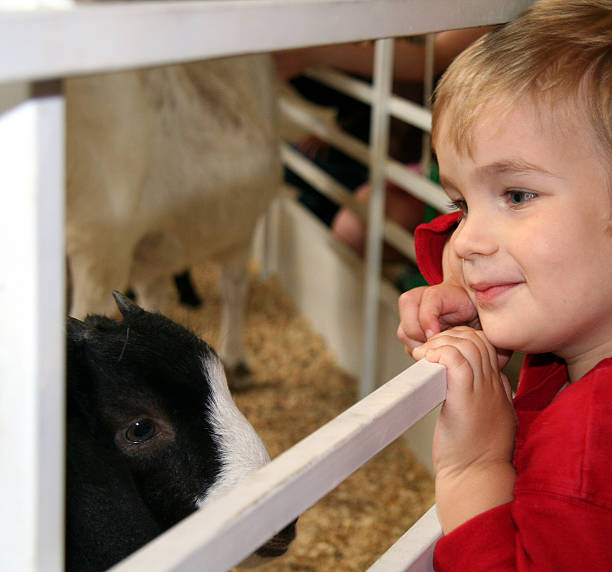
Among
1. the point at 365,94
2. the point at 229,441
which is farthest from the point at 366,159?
the point at 229,441

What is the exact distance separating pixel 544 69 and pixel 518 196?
4.3 inches

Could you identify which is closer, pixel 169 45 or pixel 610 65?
pixel 169 45

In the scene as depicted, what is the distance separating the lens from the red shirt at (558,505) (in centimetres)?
61

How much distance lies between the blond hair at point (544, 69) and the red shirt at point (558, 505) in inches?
8.6

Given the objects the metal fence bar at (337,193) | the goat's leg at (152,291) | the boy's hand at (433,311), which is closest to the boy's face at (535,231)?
the boy's hand at (433,311)

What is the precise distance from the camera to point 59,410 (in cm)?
42

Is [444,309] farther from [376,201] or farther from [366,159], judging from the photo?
[366,159]

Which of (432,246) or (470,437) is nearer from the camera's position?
(470,437)

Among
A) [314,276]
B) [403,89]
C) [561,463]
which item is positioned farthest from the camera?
[314,276]

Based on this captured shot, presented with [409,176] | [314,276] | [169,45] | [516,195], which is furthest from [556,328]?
[314,276]

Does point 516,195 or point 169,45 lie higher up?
point 169,45

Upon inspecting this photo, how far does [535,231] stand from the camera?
0.69 meters

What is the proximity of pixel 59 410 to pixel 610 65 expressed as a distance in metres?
0.53

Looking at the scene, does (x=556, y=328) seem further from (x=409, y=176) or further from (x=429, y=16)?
(x=409, y=176)
